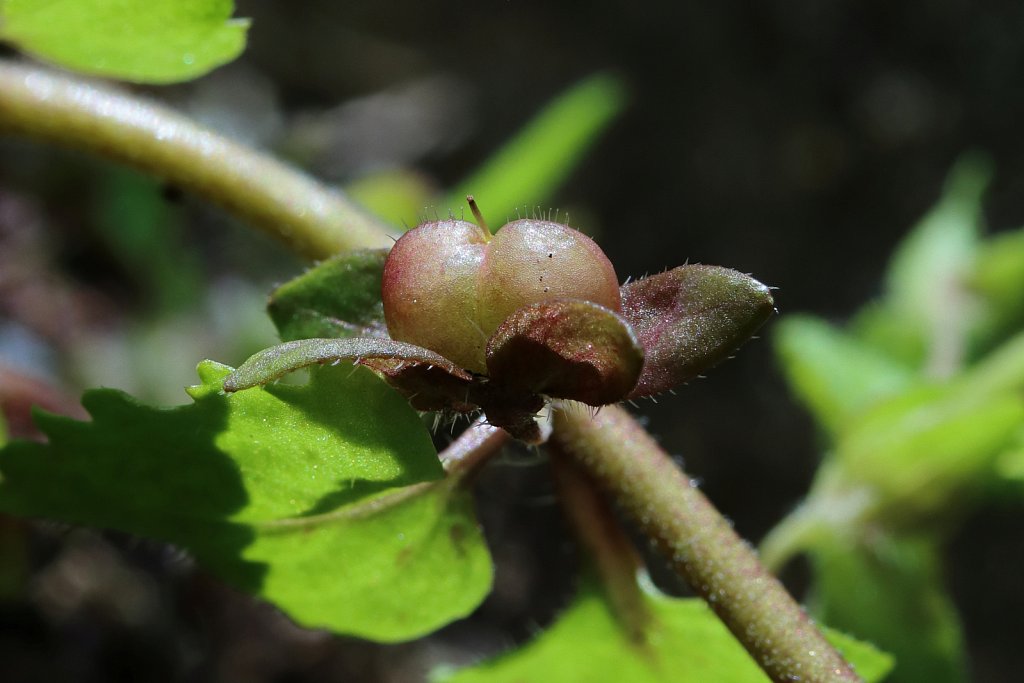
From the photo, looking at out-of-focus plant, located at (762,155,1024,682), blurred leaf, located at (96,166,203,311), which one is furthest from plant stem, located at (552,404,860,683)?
blurred leaf, located at (96,166,203,311)

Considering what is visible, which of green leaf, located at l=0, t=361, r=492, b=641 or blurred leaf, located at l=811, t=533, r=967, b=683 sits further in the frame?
blurred leaf, located at l=811, t=533, r=967, b=683

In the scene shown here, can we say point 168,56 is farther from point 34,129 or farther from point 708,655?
point 708,655

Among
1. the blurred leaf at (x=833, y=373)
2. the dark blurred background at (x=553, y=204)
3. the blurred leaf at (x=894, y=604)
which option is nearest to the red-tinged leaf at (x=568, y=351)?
the blurred leaf at (x=894, y=604)

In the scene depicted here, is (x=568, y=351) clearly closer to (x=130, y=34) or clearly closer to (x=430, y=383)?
(x=430, y=383)

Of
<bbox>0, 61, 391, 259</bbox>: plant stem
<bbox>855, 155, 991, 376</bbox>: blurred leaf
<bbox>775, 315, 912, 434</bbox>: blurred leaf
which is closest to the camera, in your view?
<bbox>0, 61, 391, 259</bbox>: plant stem

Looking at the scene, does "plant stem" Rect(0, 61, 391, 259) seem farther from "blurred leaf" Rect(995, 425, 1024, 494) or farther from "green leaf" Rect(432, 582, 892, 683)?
"blurred leaf" Rect(995, 425, 1024, 494)

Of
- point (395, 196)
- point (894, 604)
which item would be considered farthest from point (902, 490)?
point (395, 196)

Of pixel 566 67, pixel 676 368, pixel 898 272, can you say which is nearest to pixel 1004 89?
pixel 898 272

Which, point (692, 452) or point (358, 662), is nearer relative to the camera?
point (358, 662)
